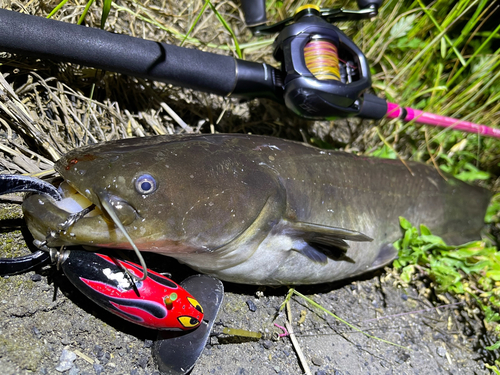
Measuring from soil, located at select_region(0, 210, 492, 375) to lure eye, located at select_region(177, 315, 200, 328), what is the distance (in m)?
0.27

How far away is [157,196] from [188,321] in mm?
564

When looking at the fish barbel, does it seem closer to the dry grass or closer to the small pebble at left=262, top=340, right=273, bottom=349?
the small pebble at left=262, top=340, right=273, bottom=349

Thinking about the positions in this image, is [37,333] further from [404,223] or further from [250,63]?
[404,223]

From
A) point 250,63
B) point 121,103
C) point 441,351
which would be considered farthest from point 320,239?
point 121,103

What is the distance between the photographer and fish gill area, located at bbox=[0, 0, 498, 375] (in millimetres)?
1794

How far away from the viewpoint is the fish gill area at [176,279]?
5.89 feet

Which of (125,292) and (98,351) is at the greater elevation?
(125,292)

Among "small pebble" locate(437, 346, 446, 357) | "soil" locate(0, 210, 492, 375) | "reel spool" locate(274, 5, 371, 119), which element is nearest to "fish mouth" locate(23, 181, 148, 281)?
"soil" locate(0, 210, 492, 375)

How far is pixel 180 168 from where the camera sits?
1.73 metres

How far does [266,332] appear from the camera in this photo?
85.2 inches

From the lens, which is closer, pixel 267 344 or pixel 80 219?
pixel 80 219

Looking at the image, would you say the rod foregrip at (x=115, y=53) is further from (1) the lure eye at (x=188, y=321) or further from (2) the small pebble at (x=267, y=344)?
(2) the small pebble at (x=267, y=344)

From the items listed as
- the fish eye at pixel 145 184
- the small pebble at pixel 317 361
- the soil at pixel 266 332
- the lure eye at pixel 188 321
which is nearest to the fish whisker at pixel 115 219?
the fish eye at pixel 145 184

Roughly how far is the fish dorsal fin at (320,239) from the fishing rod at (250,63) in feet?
2.50
